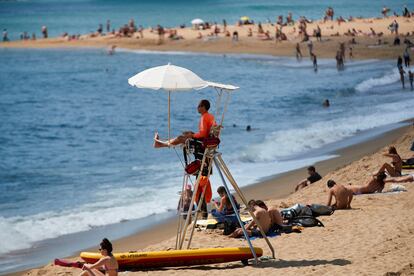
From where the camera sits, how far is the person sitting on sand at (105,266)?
33.1 feet

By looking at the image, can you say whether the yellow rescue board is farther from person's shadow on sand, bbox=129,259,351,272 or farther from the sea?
the sea

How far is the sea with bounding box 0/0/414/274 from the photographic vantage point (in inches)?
676

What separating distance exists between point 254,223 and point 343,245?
1.41 metres

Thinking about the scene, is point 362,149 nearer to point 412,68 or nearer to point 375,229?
point 375,229

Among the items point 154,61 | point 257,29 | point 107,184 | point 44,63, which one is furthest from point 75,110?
point 257,29

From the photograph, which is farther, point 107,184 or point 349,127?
point 349,127

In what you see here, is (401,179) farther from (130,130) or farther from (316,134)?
(130,130)

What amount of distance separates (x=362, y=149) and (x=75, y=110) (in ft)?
63.9

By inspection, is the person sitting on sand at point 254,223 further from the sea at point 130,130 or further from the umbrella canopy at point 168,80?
the umbrella canopy at point 168,80

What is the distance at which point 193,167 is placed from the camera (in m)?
10.8

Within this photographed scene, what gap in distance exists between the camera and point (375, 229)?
478 inches

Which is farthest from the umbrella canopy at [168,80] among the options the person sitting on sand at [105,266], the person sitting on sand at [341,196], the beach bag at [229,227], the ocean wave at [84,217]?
the ocean wave at [84,217]

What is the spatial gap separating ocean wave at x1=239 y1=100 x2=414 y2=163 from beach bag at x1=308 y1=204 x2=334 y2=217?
9.47 meters

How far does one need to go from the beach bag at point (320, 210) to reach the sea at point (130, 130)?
327cm
